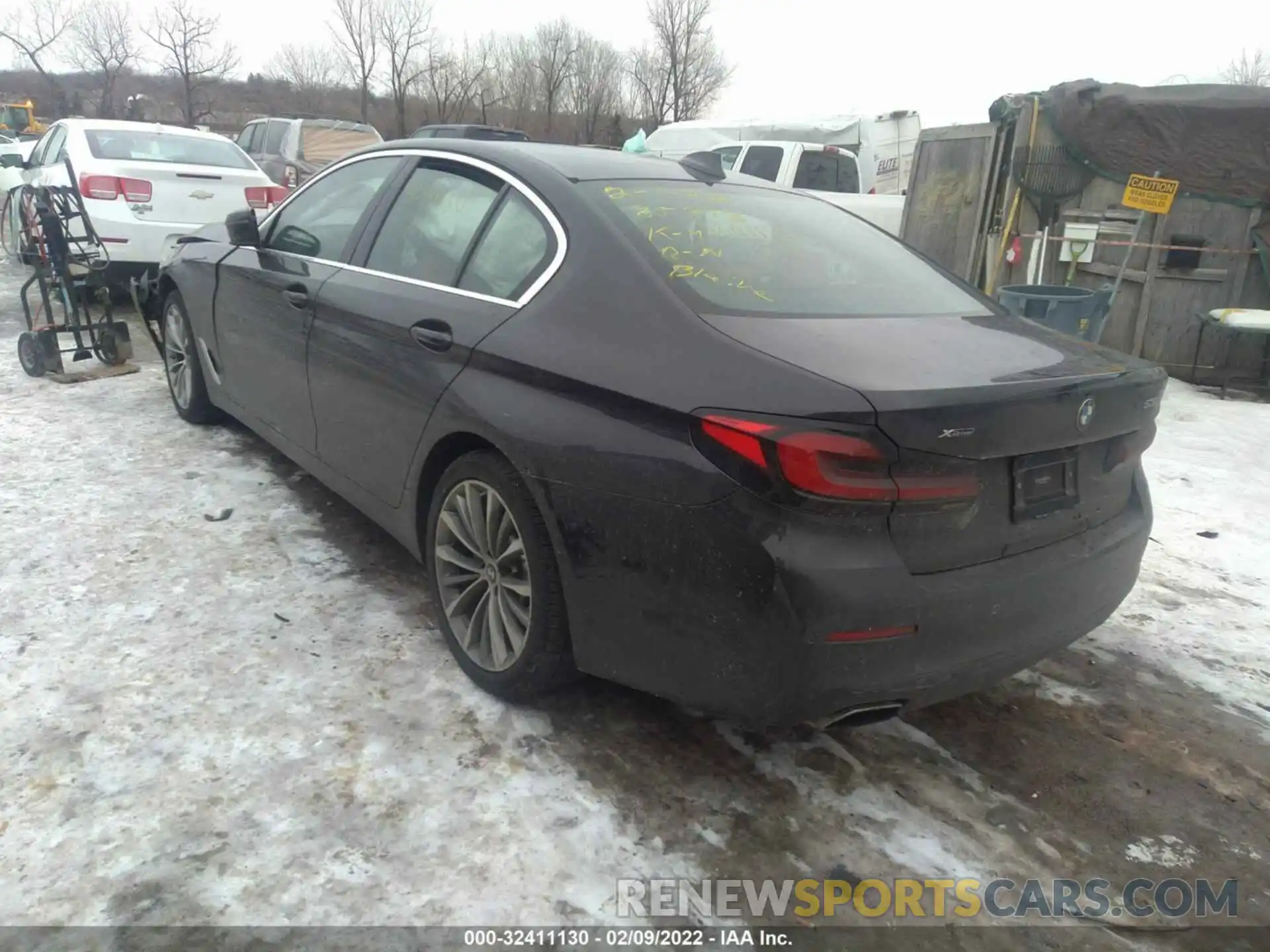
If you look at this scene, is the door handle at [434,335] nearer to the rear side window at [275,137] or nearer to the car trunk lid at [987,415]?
the car trunk lid at [987,415]

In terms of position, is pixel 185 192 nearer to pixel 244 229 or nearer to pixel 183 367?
pixel 183 367

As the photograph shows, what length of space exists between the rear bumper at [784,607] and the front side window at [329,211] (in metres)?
1.85

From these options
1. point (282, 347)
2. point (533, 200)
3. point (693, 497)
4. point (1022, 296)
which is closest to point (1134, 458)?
point (693, 497)

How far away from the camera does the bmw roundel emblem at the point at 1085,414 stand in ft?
7.56

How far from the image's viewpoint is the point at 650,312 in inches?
95.3

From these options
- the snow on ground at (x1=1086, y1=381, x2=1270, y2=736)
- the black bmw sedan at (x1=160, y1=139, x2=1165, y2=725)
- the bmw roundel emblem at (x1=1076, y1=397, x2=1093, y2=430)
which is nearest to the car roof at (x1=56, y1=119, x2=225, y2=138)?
the black bmw sedan at (x1=160, y1=139, x2=1165, y2=725)

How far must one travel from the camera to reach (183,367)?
17.2 ft

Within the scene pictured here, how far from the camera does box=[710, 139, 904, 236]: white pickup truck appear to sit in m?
10.9

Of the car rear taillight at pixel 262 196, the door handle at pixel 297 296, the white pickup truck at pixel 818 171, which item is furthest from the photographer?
the white pickup truck at pixel 818 171

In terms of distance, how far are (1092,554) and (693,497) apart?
1174mm

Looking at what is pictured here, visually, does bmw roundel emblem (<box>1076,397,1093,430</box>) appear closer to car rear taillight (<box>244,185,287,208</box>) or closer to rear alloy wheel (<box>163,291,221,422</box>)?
rear alloy wheel (<box>163,291,221,422</box>)

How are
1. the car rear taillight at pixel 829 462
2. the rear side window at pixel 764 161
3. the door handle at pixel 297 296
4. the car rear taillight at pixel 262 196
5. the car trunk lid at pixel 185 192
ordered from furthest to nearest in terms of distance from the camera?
1. the rear side window at pixel 764 161
2. the car rear taillight at pixel 262 196
3. the car trunk lid at pixel 185 192
4. the door handle at pixel 297 296
5. the car rear taillight at pixel 829 462

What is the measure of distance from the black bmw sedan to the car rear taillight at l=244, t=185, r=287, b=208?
19.9 feet

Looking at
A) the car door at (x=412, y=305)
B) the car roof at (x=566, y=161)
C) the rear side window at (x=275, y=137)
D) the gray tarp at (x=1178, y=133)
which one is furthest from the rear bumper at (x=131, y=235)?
the rear side window at (x=275, y=137)
